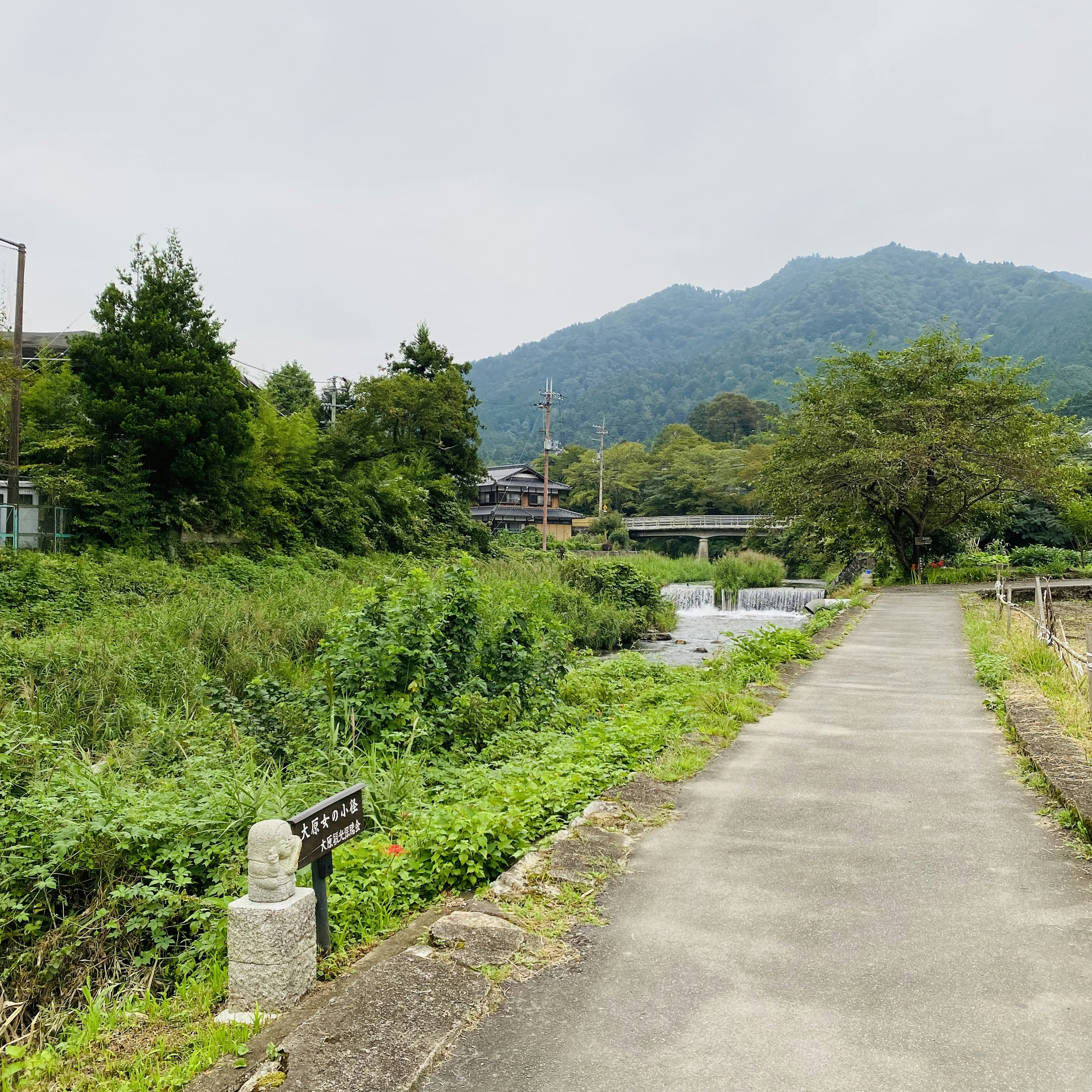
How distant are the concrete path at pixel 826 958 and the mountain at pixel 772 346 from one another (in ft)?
278

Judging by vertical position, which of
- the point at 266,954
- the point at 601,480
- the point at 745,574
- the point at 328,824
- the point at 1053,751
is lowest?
the point at 266,954

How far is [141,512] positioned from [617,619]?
11.5 metres

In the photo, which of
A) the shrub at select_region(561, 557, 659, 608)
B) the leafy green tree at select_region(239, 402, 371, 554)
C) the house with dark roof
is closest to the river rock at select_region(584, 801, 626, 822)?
the shrub at select_region(561, 557, 659, 608)

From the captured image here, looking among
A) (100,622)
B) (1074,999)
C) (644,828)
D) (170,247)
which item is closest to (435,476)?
(170,247)

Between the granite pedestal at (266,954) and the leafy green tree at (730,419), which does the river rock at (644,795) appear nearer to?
the granite pedestal at (266,954)

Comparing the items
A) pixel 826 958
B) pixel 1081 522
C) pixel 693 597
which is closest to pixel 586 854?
pixel 826 958

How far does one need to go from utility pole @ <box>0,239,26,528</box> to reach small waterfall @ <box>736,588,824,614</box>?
68.1ft

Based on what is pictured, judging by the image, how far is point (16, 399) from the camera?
1897 cm

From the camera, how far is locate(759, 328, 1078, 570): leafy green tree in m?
24.0

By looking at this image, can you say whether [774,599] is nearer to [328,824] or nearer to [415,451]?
[415,451]

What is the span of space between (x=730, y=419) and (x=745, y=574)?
177ft

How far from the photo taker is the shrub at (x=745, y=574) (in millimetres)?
30547

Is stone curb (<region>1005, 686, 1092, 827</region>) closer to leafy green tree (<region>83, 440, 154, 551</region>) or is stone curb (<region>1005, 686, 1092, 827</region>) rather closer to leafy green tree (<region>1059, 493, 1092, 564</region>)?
leafy green tree (<region>83, 440, 154, 551</region>)

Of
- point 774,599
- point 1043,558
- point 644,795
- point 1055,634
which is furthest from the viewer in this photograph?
point 1043,558
